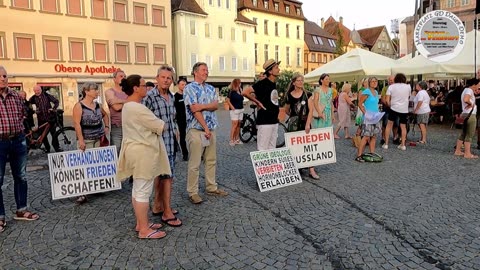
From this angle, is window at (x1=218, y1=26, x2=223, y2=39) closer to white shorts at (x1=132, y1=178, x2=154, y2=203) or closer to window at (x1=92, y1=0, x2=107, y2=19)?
window at (x1=92, y1=0, x2=107, y2=19)

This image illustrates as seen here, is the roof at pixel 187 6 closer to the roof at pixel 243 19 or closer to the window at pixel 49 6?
the roof at pixel 243 19

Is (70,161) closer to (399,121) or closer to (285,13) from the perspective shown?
(399,121)

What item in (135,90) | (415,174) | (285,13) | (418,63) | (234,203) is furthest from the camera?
(285,13)

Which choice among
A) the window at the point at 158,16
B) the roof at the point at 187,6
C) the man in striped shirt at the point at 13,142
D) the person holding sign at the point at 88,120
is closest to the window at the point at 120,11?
the window at the point at 158,16

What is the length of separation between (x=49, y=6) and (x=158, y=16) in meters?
9.98

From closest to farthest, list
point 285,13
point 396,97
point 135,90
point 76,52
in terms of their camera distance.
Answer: point 135,90, point 396,97, point 76,52, point 285,13

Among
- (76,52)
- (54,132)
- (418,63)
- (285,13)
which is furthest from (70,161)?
(285,13)

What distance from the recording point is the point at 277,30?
56500 mm

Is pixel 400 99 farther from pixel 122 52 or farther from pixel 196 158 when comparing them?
pixel 122 52

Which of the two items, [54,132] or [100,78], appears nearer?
[54,132]

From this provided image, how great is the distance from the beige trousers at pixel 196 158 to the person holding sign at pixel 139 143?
1155mm

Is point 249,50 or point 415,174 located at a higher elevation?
point 249,50

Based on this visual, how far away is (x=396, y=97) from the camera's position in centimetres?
949

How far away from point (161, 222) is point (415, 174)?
4695 mm
